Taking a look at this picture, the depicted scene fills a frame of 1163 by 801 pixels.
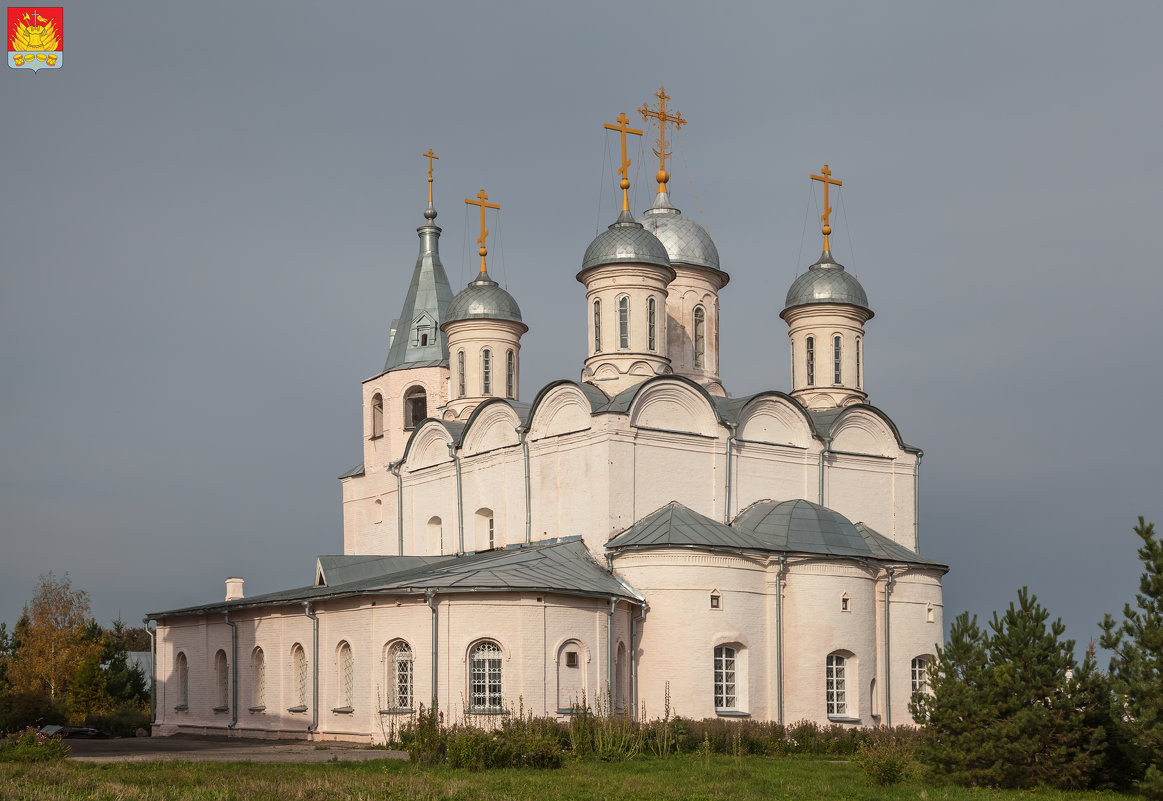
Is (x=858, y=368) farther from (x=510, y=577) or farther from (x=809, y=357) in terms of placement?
(x=510, y=577)

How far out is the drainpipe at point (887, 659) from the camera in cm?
2570

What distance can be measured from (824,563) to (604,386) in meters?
5.42

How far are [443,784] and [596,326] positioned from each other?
14187 mm

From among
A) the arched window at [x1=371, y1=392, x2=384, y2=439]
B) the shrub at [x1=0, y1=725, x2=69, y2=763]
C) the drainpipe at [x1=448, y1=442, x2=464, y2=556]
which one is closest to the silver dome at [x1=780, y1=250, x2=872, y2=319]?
the drainpipe at [x1=448, y1=442, x2=464, y2=556]

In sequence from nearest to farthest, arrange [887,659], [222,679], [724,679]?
[724,679]
[887,659]
[222,679]

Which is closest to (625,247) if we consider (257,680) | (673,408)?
(673,408)

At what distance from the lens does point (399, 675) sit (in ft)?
74.9

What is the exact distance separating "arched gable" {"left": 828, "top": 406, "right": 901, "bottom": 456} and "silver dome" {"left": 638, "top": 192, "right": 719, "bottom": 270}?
467cm

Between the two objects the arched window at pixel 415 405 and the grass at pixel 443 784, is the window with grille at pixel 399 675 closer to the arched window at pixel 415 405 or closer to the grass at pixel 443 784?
the grass at pixel 443 784

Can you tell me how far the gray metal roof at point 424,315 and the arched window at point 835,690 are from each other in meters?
12.5

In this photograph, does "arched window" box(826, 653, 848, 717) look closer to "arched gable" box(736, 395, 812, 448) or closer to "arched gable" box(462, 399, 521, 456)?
"arched gable" box(736, 395, 812, 448)

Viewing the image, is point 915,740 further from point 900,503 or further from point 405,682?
point 900,503

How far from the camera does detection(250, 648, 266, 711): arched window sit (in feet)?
87.8

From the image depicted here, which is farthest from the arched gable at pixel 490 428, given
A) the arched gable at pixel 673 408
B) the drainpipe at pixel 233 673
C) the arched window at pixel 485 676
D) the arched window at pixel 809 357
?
the arched window at pixel 809 357
